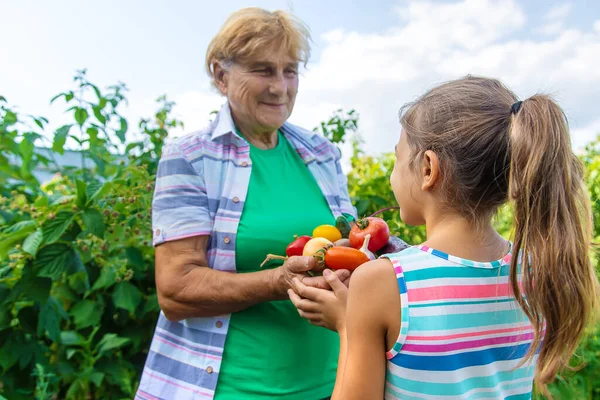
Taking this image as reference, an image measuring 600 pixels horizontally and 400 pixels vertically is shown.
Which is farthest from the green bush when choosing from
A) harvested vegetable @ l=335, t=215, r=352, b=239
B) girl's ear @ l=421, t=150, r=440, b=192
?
girl's ear @ l=421, t=150, r=440, b=192

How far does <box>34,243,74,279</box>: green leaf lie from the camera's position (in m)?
2.51

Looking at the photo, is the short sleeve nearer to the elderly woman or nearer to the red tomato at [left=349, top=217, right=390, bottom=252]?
the elderly woman

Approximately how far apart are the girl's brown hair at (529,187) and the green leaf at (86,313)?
211cm

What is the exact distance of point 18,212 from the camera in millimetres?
2865

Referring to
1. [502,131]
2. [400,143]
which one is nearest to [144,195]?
[400,143]

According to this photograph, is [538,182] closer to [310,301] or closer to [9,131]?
[310,301]

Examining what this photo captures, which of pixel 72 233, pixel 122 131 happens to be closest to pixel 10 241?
pixel 72 233

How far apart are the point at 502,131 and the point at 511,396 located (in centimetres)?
59

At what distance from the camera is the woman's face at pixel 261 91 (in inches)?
82.7

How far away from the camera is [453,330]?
1.24 m

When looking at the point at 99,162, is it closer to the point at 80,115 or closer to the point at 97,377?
the point at 80,115

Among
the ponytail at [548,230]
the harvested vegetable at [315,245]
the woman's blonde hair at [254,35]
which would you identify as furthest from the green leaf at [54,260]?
the ponytail at [548,230]

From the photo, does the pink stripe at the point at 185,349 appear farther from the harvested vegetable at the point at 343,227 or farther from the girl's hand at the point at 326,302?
the harvested vegetable at the point at 343,227

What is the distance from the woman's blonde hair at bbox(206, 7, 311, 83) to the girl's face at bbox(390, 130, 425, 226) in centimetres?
84
